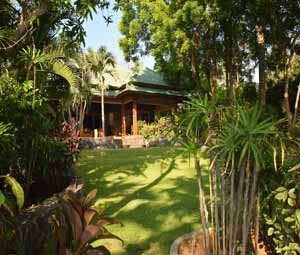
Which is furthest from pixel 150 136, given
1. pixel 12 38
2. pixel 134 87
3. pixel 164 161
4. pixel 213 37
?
pixel 12 38

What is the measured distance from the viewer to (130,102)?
85.2ft

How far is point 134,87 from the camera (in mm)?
24297

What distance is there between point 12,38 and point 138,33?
544 inches

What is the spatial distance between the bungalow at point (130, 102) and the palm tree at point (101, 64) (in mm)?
931

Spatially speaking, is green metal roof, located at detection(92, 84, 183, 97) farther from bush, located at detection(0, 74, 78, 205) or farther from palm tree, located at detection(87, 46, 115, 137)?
bush, located at detection(0, 74, 78, 205)

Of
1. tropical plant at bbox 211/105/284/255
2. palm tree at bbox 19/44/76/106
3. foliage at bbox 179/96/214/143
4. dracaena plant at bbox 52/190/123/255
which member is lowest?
dracaena plant at bbox 52/190/123/255

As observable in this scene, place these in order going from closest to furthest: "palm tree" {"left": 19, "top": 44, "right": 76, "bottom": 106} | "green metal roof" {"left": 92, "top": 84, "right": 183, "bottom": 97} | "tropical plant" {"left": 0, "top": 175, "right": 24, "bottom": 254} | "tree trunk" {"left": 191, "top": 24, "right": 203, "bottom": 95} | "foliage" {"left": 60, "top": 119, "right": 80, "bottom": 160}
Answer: "tropical plant" {"left": 0, "top": 175, "right": 24, "bottom": 254} → "palm tree" {"left": 19, "top": 44, "right": 76, "bottom": 106} → "foliage" {"left": 60, "top": 119, "right": 80, "bottom": 160} → "tree trunk" {"left": 191, "top": 24, "right": 203, "bottom": 95} → "green metal roof" {"left": 92, "top": 84, "right": 183, "bottom": 97}

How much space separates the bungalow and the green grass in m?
15.0

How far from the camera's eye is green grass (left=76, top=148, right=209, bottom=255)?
177 inches

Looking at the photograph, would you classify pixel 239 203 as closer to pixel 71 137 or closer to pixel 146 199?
pixel 146 199

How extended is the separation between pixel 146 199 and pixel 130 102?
20.0 meters

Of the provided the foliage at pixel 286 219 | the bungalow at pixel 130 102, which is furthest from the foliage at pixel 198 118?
the bungalow at pixel 130 102

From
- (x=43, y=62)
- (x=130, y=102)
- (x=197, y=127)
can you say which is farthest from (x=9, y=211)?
(x=130, y=102)

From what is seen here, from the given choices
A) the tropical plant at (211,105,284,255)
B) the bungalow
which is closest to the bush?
the tropical plant at (211,105,284,255)
